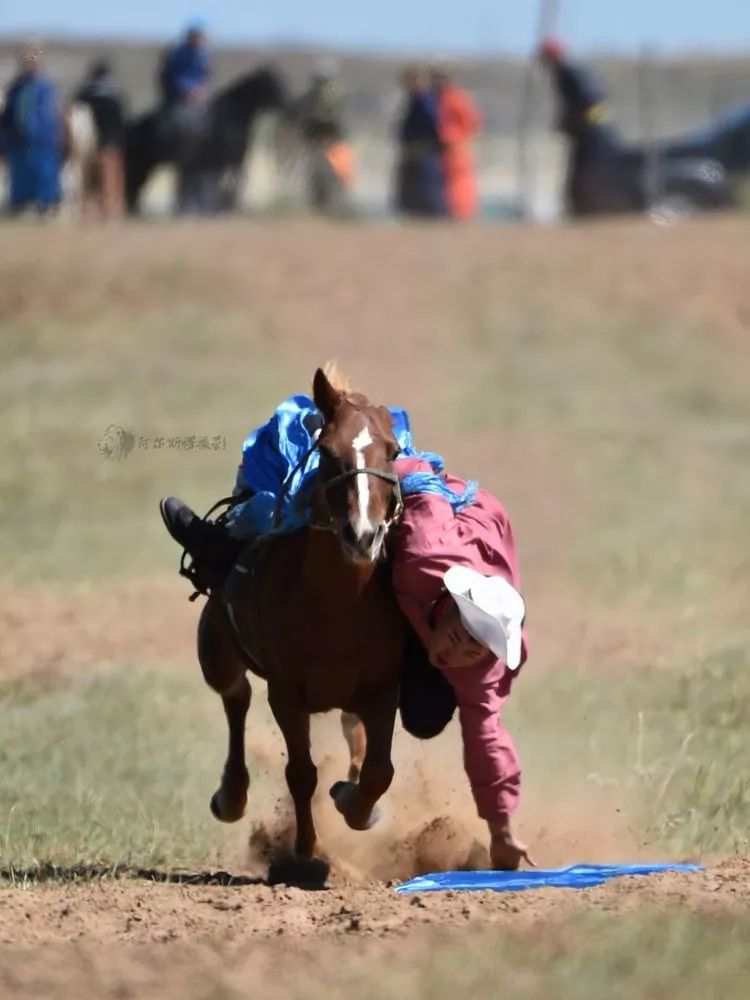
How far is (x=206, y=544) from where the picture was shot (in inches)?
336

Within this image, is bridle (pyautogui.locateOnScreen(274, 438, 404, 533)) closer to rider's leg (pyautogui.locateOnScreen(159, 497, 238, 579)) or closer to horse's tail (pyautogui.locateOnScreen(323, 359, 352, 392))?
horse's tail (pyautogui.locateOnScreen(323, 359, 352, 392))

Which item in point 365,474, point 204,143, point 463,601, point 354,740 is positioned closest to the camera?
point 365,474

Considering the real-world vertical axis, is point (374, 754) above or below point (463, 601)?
below

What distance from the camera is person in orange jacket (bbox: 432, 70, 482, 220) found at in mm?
29297

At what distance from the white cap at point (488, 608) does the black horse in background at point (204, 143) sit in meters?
21.2

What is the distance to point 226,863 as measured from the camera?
889 cm

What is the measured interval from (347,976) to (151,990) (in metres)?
0.52

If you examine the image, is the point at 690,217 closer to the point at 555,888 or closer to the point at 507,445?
the point at 507,445

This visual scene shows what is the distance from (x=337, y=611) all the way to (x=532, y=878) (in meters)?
1.15

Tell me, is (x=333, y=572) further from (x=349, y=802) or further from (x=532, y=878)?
(x=532, y=878)

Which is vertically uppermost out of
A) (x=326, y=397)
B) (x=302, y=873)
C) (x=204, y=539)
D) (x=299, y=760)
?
(x=326, y=397)

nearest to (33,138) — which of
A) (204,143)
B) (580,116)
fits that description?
(204,143)

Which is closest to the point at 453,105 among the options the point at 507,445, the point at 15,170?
the point at 15,170

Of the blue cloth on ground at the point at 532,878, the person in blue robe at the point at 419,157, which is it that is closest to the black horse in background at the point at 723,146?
the person in blue robe at the point at 419,157
